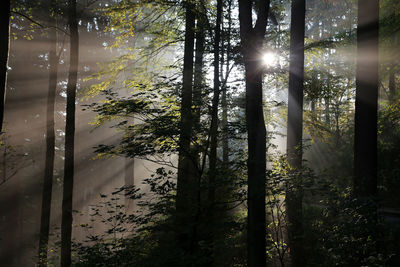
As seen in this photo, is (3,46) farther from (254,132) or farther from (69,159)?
(254,132)

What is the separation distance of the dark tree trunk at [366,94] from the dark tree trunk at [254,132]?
2314mm

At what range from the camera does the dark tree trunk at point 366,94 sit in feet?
21.9

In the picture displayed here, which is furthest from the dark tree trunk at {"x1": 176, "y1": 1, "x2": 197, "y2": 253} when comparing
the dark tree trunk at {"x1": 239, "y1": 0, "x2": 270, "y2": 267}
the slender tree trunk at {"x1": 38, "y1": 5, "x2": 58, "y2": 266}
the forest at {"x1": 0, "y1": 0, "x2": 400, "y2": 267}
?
the slender tree trunk at {"x1": 38, "y1": 5, "x2": 58, "y2": 266}

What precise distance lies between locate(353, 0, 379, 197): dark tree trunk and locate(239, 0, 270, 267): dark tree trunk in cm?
231

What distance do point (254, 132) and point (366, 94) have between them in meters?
3.03

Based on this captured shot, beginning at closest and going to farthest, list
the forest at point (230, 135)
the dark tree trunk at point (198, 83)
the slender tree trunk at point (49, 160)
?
the forest at point (230, 135) → the dark tree trunk at point (198, 83) → the slender tree trunk at point (49, 160)

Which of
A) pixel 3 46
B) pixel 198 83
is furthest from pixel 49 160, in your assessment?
pixel 198 83

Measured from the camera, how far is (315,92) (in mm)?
9828

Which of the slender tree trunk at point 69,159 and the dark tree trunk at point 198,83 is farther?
the slender tree trunk at point 69,159

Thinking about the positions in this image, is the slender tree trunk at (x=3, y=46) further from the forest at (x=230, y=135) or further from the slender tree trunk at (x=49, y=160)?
the slender tree trunk at (x=49, y=160)

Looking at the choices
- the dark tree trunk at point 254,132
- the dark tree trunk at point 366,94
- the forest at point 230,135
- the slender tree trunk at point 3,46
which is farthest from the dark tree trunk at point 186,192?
the dark tree trunk at point 366,94

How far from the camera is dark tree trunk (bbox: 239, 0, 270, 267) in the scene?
19.9 ft

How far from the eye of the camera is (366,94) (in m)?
6.89

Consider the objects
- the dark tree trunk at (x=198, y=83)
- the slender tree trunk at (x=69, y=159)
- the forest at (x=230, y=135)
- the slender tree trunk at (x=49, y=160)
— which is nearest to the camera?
the forest at (x=230, y=135)
